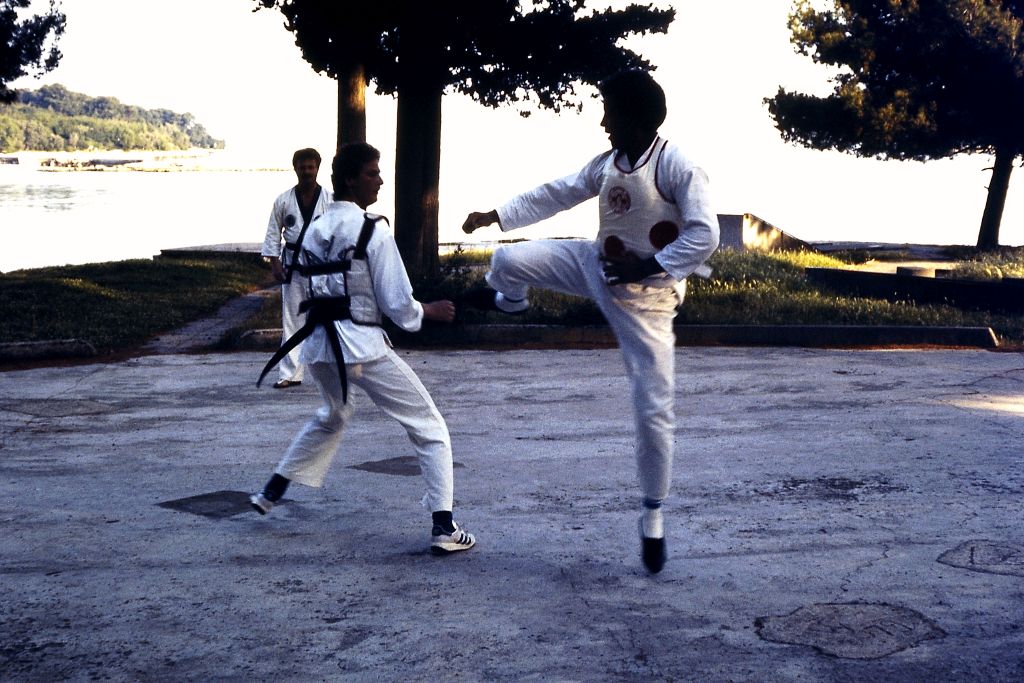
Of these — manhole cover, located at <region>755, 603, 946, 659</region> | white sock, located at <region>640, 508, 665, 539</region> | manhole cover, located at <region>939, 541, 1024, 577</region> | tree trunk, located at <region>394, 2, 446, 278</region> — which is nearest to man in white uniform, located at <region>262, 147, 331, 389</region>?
white sock, located at <region>640, 508, 665, 539</region>

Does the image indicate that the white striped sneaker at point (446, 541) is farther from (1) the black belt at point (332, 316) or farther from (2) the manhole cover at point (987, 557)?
(2) the manhole cover at point (987, 557)

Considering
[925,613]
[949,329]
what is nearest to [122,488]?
[925,613]

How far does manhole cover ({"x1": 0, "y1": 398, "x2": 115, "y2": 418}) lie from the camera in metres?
9.19

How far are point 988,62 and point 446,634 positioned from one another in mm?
26554

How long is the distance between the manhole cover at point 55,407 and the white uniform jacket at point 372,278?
14.4 feet

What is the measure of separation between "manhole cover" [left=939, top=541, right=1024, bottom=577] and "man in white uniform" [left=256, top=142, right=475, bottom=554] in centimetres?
203

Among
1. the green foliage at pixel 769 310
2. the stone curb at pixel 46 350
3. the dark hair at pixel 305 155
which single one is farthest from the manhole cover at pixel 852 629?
the stone curb at pixel 46 350

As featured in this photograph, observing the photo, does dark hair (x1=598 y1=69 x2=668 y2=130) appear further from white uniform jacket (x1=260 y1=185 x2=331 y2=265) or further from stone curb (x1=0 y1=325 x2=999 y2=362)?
stone curb (x1=0 y1=325 x2=999 y2=362)

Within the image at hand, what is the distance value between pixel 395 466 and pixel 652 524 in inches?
95.4

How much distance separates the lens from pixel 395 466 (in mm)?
7223

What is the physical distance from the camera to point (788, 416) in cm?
871

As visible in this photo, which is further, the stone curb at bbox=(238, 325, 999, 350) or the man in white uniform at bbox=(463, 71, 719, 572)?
the stone curb at bbox=(238, 325, 999, 350)

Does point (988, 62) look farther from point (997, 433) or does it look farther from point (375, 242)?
point (375, 242)

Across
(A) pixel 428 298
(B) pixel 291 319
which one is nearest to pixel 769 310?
(A) pixel 428 298
